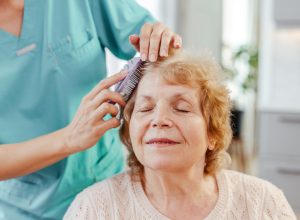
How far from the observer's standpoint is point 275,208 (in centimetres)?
162

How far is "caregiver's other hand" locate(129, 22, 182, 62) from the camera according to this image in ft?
4.85

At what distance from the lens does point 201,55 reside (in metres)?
1.61

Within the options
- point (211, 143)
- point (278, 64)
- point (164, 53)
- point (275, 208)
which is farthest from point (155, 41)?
point (278, 64)

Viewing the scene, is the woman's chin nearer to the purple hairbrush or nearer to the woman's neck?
the woman's neck

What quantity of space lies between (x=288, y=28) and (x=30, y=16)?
3275 millimetres

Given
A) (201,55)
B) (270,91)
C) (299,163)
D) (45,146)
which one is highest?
(201,55)

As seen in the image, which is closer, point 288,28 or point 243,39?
point 288,28

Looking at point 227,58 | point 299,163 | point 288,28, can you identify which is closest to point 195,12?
point 227,58

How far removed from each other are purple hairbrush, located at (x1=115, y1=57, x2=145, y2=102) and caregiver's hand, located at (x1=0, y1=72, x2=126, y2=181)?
0.22ft

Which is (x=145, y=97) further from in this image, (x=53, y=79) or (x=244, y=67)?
(x=244, y=67)

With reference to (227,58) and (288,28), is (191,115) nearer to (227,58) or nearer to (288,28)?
(288,28)

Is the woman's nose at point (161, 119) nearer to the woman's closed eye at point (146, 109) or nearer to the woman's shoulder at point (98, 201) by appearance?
the woman's closed eye at point (146, 109)

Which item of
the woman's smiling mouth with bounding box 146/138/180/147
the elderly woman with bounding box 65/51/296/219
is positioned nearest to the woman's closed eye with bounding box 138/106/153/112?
the elderly woman with bounding box 65/51/296/219

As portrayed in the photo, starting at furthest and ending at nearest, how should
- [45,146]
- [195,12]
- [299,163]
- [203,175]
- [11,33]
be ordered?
[195,12] < [299,163] < [203,175] < [11,33] < [45,146]
